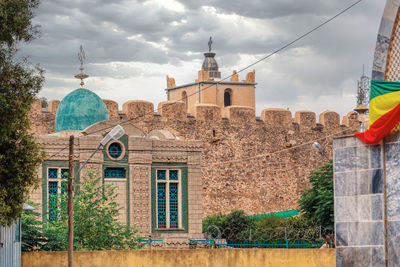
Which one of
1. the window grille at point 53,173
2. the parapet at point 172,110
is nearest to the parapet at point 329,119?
the parapet at point 172,110

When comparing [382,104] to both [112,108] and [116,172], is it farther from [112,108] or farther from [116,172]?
[112,108]

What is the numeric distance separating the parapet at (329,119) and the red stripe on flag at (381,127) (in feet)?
112

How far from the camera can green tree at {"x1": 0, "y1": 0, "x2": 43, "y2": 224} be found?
1611 centimetres

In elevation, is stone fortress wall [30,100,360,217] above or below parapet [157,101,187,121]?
below

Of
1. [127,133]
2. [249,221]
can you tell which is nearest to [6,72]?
[127,133]

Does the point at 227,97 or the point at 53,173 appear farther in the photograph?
the point at 227,97

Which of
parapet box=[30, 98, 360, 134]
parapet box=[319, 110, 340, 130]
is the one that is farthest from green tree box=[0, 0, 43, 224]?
parapet box=[319, 110, 340, 130]

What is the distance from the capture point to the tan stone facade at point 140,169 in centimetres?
2630

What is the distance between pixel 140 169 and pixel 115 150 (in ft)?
3.41

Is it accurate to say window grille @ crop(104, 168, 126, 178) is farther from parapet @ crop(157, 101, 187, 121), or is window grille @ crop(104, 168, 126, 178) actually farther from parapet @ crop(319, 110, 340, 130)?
parapet @ crop(319, 110, 340, 130)

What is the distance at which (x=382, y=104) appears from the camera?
12898 mm

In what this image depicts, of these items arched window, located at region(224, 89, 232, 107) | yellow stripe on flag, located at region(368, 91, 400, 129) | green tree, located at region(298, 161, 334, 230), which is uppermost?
arched window, located at region(224, 89, 232, 107)

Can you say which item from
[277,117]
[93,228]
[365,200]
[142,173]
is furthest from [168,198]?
[277,117]

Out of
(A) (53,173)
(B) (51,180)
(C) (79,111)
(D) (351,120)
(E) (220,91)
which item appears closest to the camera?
(B) (51,180)
